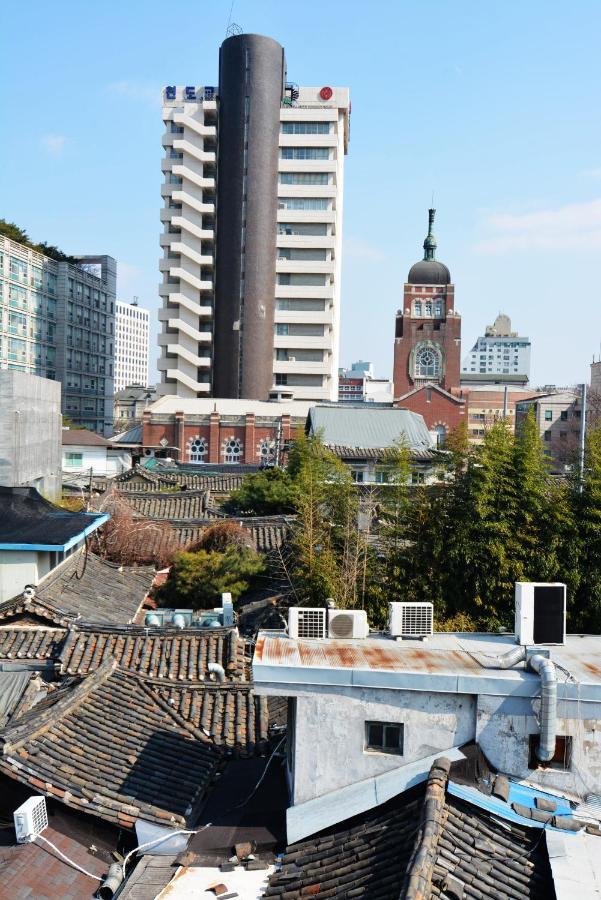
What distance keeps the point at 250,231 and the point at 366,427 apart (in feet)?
117

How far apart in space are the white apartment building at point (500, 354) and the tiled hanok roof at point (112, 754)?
176699mm

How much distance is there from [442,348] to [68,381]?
3577 centimetres

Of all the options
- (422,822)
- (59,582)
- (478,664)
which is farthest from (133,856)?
(59,582)

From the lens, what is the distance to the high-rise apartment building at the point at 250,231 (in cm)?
6762

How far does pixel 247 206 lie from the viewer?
67.4 meters

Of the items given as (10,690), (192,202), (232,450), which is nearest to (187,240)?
(192,202)

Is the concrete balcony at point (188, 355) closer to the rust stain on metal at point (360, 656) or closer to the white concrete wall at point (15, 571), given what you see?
the white concrete wall at point (15, 571)

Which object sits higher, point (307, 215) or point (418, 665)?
point (307, 215)

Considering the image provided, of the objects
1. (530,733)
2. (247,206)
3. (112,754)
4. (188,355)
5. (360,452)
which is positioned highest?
(247,206)

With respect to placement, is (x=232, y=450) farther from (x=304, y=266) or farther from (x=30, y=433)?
(x=30, y=433)

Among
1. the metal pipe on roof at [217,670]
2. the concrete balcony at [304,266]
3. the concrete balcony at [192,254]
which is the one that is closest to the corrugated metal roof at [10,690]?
the metal pipe on roof at [217,670]

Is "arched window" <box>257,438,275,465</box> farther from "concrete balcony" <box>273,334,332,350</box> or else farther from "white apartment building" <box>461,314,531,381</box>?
"white apartment building" <box>461,314,531,381</box>

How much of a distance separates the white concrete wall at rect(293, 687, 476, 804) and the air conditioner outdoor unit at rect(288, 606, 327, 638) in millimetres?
1579

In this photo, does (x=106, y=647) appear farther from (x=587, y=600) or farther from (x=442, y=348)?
(x=442, y=348)
